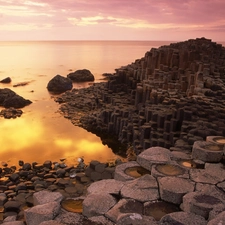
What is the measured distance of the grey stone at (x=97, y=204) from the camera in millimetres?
4484

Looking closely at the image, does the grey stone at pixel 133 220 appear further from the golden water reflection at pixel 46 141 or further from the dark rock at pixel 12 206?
the golden water reflection at pixel 46 141

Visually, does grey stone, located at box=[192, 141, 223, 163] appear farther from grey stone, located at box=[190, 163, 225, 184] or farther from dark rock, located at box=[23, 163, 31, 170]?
dark rock, located at box=[23, 163, 31, 170]

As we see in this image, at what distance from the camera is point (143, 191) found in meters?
4.89

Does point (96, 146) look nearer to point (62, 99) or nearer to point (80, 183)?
point (80, 183)

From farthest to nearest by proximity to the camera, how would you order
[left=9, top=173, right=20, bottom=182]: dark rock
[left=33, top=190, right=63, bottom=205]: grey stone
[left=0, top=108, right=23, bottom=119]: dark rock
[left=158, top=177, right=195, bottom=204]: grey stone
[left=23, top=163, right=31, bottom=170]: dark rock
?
[left=0, top=108, right=23, bottom=119]: dark rock
[left=23, top=163, right=31, bottom=170]: dark rock
[left=9, top=173, right=20, bottom=182]: dark rock
[left=33, top=190, right=63, bottom=205]: grey stone
[left=158, top=177, right=195, bottom=204]: grey stone

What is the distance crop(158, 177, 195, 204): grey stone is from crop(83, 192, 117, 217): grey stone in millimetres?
823

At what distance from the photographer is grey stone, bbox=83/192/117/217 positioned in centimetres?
448

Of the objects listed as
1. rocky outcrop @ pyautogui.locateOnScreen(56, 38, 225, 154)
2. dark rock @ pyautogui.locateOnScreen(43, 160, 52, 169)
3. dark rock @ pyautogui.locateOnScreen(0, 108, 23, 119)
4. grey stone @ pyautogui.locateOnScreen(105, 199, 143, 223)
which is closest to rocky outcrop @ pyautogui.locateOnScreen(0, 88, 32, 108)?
dark rock @ pyautogui.locateOnScreen(0, 108, 23, 119)

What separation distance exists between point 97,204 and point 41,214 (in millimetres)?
857

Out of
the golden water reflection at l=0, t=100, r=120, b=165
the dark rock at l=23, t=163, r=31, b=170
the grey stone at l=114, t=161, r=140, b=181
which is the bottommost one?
the golden water reflection at l=0, t=100, r=120, b=165

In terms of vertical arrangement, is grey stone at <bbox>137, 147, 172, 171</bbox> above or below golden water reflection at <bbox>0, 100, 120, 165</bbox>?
above

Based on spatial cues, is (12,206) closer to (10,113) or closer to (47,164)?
(47,164)

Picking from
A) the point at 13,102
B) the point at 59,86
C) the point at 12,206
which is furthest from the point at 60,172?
the point at 59,86

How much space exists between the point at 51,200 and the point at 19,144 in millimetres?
8167
